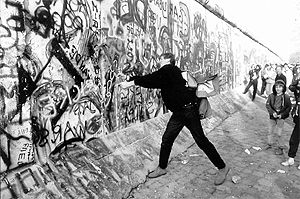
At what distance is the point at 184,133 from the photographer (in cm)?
584

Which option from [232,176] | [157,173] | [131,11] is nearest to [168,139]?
[157,173]

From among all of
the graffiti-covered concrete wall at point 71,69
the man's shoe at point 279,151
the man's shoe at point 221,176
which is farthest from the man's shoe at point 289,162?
the graffiti-covered concrete wall at point 71,69

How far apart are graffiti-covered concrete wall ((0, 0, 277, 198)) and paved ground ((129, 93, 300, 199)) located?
1.25 m

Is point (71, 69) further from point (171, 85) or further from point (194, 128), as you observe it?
point (194, 128)

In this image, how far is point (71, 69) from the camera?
11.1 ft

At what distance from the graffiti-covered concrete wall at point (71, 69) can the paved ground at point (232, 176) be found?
1249 mm

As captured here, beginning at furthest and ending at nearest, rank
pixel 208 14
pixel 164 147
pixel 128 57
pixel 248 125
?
pixel 208 14, pixel 248 125, pixel 128 57, pixel 164 147

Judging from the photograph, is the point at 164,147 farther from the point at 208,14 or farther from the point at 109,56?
the point at 208,14

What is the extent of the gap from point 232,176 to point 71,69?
10.1 ft

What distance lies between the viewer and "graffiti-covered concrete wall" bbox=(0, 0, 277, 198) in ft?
8.65

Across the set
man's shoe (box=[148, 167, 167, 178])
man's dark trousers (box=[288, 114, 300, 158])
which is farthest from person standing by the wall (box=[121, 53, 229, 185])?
man's dark trousers (box=[288, 114, 300, 158])

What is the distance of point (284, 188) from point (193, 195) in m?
1.36

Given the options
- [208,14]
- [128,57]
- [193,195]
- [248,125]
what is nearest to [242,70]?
[208,14]

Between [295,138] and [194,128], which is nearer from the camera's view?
[194,128]
